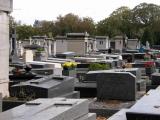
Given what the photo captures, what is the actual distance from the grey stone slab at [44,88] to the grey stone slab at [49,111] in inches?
82.6

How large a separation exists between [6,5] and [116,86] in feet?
10.6

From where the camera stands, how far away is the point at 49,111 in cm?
530

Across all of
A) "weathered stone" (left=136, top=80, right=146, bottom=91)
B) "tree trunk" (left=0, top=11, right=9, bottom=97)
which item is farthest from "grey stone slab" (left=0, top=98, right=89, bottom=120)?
"weathered stone" (left=136, top=80, right=146, bottom=91)

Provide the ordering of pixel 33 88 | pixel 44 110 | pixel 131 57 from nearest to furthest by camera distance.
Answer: pixel 44 110 < pixel 33 88 < pixel 131 57

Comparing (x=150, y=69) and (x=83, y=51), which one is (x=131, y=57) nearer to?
(x=83, y=51)

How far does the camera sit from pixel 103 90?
10.1 m

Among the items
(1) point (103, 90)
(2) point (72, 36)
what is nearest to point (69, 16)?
(2) point (72, 36)

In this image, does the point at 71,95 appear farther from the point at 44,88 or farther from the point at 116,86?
the point at 116,86

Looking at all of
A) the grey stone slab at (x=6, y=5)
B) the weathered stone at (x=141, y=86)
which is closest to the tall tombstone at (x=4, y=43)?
the grey stone slab at (x=6, y=5)

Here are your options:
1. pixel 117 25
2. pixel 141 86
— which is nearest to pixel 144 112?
pixel 141 86

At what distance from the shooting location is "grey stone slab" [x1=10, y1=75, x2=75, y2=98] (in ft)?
26.8

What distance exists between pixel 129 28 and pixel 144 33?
8.46 m

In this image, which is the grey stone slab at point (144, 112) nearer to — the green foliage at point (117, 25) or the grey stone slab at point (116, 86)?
the grey stone slab at point (116, 86)

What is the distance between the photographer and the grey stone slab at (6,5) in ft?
29.6
